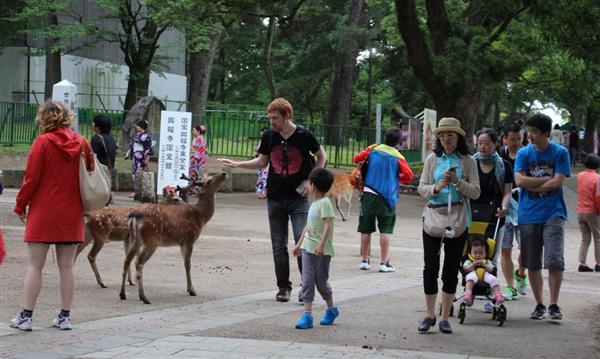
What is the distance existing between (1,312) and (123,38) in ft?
86.2

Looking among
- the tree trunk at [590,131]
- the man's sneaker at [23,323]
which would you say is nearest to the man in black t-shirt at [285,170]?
the man's sneaker at [23,323]

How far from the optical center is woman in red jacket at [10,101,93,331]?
24.5 feet

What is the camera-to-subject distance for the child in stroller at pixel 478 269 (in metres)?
8.71

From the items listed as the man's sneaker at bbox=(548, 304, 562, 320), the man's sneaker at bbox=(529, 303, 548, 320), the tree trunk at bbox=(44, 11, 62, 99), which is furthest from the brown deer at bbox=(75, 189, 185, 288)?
the tree trunk at bbox=(44, 11, 62, 99)

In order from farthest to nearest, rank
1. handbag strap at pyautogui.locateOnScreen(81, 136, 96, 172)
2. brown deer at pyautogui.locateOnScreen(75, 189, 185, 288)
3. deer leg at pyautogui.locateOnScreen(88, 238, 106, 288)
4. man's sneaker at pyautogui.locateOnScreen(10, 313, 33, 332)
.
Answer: brown deer at pyautogui.locateOnScreen(75, 189, 185, 288)
deer leg at pyautogui.locateOnScreen(88, 238, 106, 288)
handbag strap at pyautogui.locateOnScreen(81, 136, 96, 172)
man's sneaker at pyautogui.locateOnScreen(10, 313, 33, 332)

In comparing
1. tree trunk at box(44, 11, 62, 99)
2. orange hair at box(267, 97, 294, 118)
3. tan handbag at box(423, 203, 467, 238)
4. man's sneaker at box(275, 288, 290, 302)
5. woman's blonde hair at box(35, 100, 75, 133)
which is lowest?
man's sneaker at box(275, 288, 290, 302)

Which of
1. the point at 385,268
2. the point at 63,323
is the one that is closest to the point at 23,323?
the point at 63,323


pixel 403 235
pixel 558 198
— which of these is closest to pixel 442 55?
pixel 403 235

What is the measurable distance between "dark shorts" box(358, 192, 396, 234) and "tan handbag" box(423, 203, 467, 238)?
407 centimetres

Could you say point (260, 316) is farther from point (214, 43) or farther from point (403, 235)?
point (214, 43)

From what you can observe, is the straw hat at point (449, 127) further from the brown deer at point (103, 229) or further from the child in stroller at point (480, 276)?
the brown deer at point (103, 229)

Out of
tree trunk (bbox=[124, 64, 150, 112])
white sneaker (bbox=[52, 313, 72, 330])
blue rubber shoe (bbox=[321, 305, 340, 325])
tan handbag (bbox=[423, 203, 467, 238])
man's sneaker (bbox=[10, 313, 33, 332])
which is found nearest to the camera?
man's sneaker (bbox=[10, 313, 33, 332])

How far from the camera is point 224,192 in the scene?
23.8m

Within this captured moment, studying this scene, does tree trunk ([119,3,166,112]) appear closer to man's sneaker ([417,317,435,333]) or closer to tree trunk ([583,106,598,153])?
man's sneaker ([417,317,435,333])
